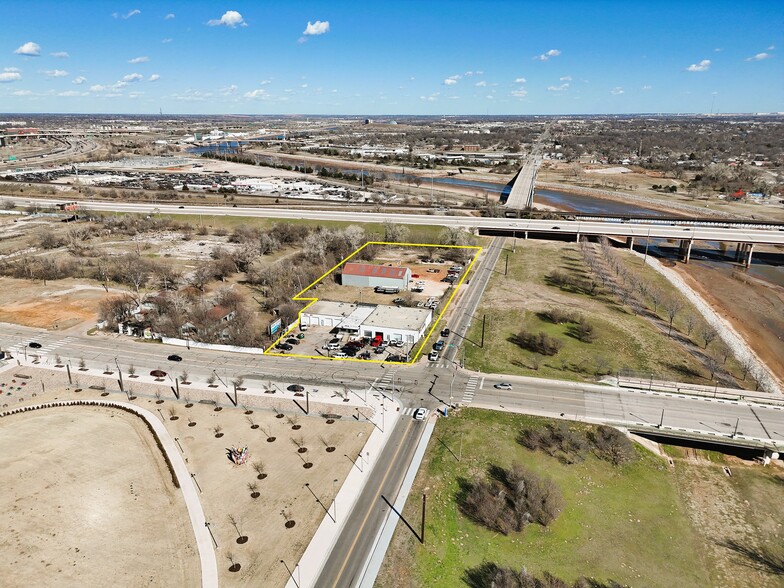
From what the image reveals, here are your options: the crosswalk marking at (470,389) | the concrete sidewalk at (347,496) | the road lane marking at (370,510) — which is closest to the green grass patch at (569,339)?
the crosswalk marking at (470,389)

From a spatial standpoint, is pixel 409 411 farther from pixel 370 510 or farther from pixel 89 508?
pixel 89 508

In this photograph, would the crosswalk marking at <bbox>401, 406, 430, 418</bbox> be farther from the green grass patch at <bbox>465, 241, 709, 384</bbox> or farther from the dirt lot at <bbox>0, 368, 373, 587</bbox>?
the green grass patch at <bbox>465, 241, 709, 384</bbox>

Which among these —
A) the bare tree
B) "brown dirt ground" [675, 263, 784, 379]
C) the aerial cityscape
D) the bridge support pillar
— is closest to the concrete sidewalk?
the aerial cityscape

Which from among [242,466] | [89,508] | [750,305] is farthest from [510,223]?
[89,508]

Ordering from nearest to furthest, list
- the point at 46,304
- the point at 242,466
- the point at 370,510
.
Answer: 1. the point at 370,510
2. the point at 242,466
3. the point at 46,304

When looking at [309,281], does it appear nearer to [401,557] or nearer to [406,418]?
[406,418]

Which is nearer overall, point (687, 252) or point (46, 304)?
point (46, 304)

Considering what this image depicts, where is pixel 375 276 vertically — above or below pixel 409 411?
above
